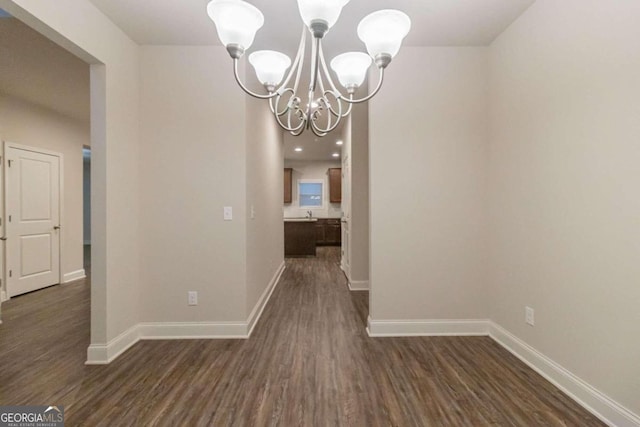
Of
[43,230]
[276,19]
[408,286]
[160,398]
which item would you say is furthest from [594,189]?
[43,230]

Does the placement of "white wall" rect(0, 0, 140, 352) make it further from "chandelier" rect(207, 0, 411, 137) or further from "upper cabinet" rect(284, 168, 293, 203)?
"upper cabinet" rect(284, 168, 293, 203)

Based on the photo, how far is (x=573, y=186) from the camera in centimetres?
168

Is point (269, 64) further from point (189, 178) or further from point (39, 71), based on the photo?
point (39, 71)

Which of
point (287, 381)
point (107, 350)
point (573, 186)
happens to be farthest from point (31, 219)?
point (573, 186)

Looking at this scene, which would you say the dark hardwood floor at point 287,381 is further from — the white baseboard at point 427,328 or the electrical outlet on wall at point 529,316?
the electrical outlet on wall at point 529,316

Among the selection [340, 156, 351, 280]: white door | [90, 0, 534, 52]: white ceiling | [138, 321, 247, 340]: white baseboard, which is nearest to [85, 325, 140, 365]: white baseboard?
[138, 321, 247, 340]: white baseboard

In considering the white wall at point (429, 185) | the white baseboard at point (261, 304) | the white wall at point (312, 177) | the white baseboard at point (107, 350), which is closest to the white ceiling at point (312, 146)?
the white wall at point (312, 177)

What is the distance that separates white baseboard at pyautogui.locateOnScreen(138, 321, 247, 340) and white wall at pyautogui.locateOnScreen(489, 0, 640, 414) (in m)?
2.35

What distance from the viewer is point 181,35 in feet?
7.40

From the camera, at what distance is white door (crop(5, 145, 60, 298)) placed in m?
3.55

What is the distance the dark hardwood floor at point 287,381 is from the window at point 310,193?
570 centimetres

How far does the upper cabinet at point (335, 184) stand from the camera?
7787mm

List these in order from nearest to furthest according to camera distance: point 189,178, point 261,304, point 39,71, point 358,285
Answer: point 189,178
point 39,71
point 261,304
point 358,285

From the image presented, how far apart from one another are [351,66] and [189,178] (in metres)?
1.69
